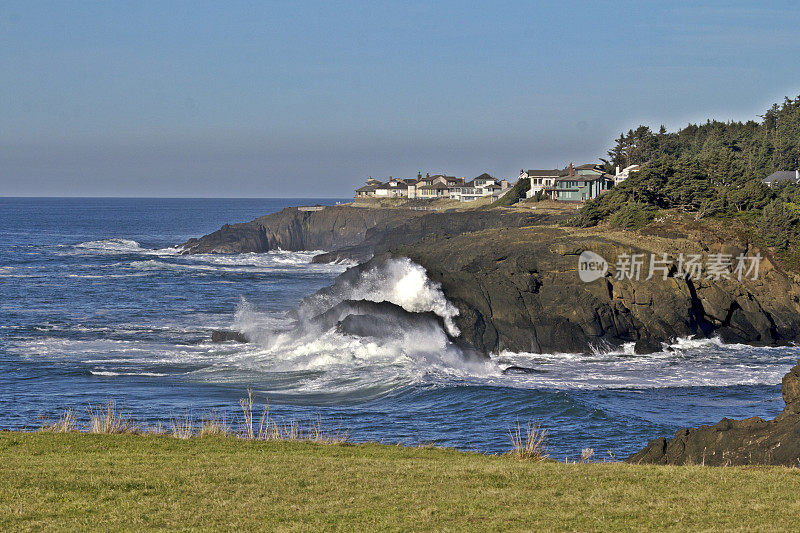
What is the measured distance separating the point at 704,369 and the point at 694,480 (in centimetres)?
2672

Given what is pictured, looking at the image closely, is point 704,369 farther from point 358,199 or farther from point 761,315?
point 358,199

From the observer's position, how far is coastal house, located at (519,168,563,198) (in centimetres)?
12254

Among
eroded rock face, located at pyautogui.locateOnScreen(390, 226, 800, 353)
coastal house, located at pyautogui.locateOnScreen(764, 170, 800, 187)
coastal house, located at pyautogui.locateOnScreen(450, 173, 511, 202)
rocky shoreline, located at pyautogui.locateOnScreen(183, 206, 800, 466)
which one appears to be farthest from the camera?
coastal house, located at pyautogui.locateOnScreen(450, 173, 511, 202)

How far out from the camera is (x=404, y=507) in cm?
1423

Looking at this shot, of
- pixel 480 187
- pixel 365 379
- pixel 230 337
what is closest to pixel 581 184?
pixel 480 187

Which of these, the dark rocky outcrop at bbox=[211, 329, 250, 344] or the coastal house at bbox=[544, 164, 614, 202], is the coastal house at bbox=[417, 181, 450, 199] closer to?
the coastal house at bbox=[544, 164, 614, 202]

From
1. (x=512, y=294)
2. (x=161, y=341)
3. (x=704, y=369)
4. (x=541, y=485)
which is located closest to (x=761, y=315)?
(x=704, y=369)

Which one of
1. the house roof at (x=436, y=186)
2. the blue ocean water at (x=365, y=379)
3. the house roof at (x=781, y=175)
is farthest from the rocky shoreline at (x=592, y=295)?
the house roof at (x=436, y=186)

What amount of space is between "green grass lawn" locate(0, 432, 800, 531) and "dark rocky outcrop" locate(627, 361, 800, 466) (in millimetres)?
1922

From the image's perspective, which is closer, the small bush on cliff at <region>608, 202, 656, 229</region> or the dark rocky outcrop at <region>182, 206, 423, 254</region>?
the small bush on cliff at <region>608, 202, 656, 229</region>

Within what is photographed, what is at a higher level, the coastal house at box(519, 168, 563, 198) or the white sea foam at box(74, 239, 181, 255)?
the coastal house at box(519, 168, 563, 198)

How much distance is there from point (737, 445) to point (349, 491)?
34.0ft

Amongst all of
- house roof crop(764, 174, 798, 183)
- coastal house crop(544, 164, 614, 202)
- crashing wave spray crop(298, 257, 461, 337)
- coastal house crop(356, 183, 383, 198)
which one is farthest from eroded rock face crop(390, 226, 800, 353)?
coastal house crop(356, 183, 383, 198)

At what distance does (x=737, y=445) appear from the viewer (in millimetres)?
20359
